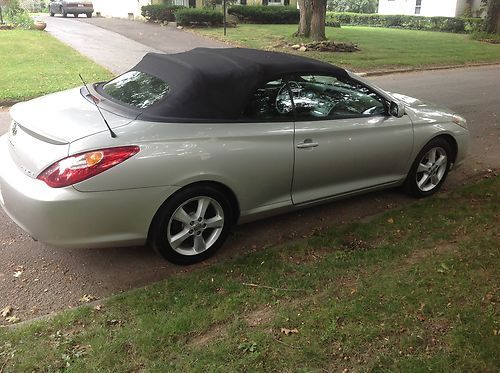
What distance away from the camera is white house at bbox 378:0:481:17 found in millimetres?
37188

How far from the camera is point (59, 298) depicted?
3.37 meters

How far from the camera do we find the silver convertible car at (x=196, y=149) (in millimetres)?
3256

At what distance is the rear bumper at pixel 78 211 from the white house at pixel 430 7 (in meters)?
38.9

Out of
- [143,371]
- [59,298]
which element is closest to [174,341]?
[143,371]

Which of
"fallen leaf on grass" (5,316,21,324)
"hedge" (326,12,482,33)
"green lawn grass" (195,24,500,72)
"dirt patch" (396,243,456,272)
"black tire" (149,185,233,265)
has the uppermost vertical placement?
"hedge" (326,12,482,33)

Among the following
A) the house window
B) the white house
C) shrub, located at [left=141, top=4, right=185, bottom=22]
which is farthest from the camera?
the house window

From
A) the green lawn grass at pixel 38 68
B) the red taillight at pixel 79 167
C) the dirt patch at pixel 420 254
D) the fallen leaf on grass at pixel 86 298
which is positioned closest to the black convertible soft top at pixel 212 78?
the red taillight at pixel 79 167

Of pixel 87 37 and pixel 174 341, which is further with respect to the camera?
pixel 87 37

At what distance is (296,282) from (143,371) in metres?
1.27

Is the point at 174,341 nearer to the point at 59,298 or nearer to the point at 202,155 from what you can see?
the point at 59,298

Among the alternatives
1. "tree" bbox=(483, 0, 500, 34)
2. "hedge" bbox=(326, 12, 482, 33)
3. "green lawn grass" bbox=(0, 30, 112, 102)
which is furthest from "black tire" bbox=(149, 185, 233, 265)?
"hedge" bbox=(326, 12, 482, 33)

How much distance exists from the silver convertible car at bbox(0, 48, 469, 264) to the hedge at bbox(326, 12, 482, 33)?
2628cm

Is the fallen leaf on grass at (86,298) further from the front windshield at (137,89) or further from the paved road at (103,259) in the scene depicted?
the front windshield at (137,89)

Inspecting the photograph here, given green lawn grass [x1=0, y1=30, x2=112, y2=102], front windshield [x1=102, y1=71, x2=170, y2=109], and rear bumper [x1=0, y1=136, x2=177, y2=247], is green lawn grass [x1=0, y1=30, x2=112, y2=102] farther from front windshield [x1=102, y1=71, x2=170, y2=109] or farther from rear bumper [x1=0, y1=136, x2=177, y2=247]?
rear bumper [x1=0, y1=136, x2=177, y2=247]
